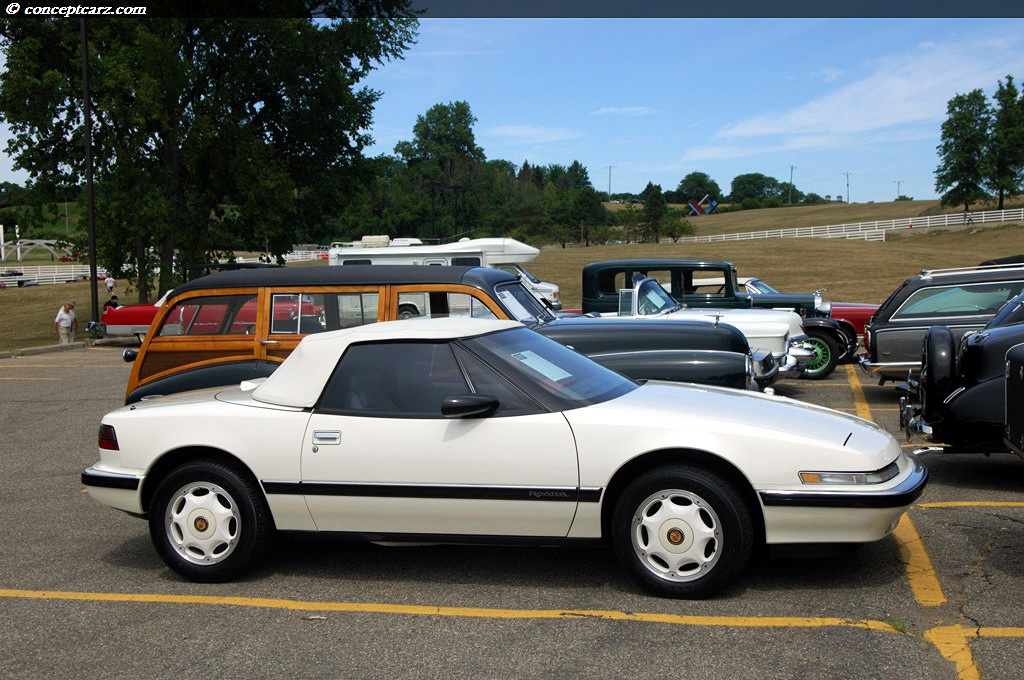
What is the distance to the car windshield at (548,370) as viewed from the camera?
193 inches

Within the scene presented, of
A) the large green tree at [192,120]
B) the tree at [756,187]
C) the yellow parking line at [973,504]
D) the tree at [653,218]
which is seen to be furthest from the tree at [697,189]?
the yellow parking line at [973,504]

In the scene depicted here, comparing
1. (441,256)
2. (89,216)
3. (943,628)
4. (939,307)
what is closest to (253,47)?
(89,216)

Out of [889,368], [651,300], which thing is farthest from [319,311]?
[889,368]

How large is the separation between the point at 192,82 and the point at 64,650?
31804 millimetres

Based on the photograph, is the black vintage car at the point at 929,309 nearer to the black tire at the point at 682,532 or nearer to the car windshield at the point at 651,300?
the car windshield at the point at 651,300

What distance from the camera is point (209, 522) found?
5098 mm

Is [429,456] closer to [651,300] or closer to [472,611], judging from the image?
[472,611]

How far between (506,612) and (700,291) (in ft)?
42.0

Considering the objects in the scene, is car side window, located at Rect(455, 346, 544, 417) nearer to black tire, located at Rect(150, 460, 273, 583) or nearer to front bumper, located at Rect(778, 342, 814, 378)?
black tire, located at Rect(150, 460, 273, 583)

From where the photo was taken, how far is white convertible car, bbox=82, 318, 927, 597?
452 centimetres

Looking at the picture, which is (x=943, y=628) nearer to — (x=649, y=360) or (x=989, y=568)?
(x=989, y=568)


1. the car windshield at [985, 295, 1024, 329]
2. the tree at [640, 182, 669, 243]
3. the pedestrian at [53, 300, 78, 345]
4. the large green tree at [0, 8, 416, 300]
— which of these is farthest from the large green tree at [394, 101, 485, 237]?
the car windshield at [985, 295, 1024, 329]

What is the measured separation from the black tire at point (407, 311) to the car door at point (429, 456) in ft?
8.42

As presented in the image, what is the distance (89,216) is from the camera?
28859mm
